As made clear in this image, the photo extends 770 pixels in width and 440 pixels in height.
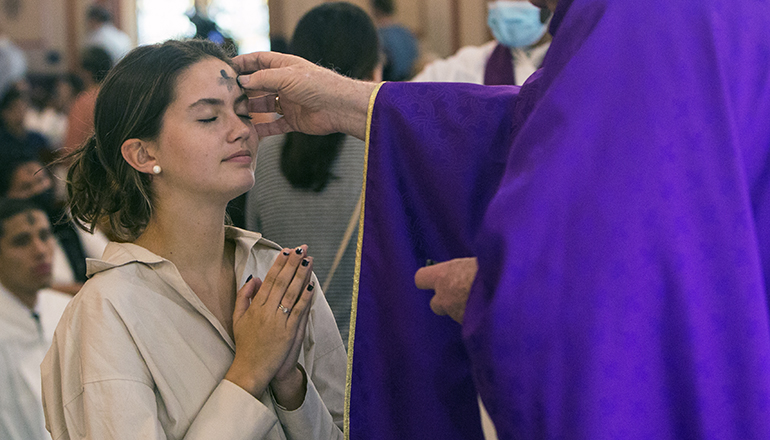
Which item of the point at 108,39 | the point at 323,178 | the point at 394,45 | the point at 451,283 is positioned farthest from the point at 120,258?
the point at 108,39

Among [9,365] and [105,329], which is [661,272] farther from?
[9,365]

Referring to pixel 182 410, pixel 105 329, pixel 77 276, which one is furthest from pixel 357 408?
pixel 77 276

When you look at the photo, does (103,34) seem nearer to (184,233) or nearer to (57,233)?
(57,233)

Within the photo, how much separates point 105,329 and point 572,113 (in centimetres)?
82

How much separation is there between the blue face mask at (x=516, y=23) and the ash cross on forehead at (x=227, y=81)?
1954 millimetres

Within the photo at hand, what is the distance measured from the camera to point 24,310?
8.91 feet

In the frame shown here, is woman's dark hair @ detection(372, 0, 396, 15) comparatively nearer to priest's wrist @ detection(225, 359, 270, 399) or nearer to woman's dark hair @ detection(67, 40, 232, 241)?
woman's dark hair @ detection(67, 40, 232, 241)

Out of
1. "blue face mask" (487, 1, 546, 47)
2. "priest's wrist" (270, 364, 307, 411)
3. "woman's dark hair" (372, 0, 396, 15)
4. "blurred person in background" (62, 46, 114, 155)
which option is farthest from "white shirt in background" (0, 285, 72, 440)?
"woman's dark hair" (372, 0, 396, 15)

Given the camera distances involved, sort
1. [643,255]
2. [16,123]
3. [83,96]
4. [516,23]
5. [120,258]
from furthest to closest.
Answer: [16,123] < [83,96] < [516,23] < [120,258] < [643,255]

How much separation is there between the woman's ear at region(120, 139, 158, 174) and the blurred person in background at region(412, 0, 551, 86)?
6.20 feet

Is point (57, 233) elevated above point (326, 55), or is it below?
below

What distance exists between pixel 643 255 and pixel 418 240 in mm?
585

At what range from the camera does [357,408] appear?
1.47 m

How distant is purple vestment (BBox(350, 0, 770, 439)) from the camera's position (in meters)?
0.99
